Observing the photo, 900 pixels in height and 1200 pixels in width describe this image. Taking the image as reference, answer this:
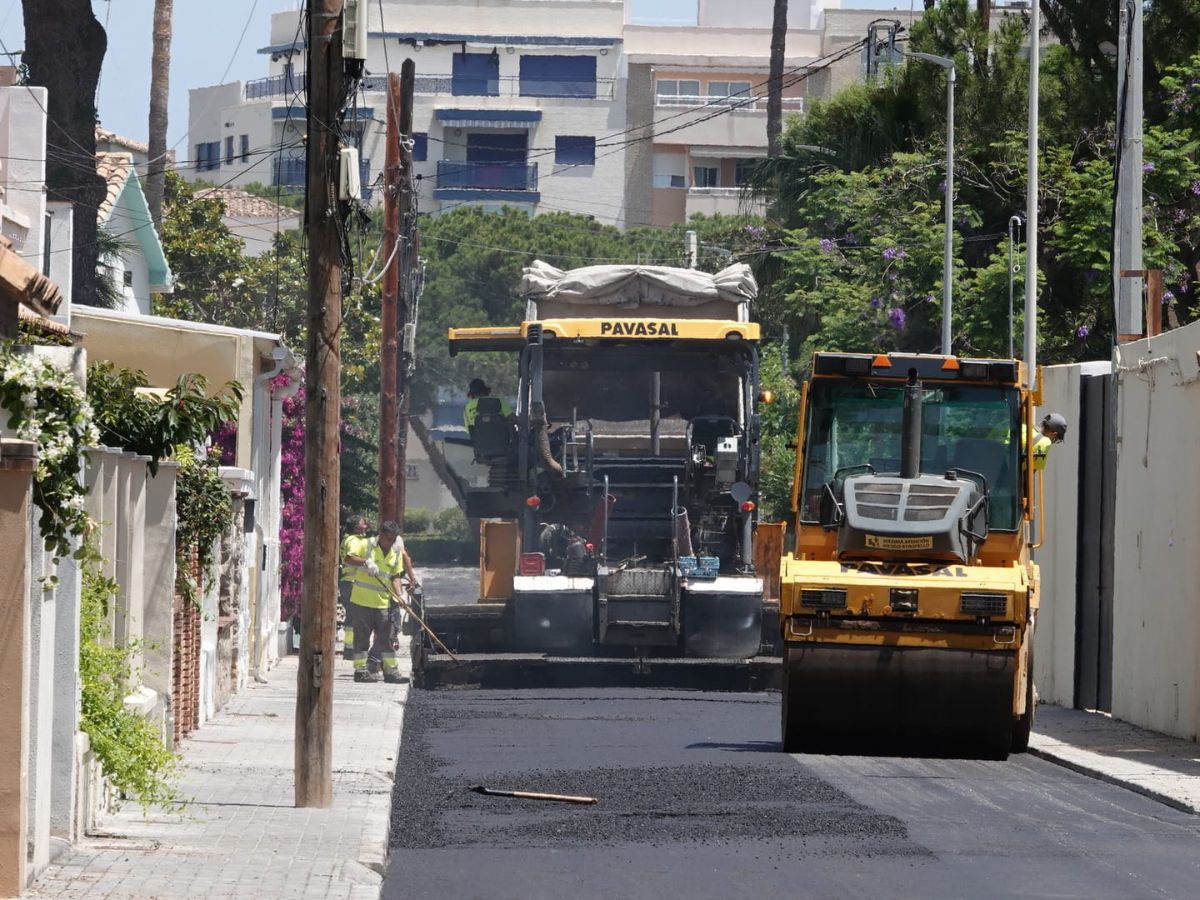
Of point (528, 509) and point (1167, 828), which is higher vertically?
point (528, 509)

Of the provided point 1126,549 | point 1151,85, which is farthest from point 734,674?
point 1151,85

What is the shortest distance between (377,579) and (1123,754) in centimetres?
920

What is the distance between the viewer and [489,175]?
266 feet

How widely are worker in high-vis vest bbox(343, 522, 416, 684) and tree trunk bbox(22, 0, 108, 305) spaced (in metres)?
6.78

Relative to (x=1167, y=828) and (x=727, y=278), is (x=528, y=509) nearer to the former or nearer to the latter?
(x=727, y=278)

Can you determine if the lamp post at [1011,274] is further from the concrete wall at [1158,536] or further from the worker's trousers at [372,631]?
the worker's trousers at [372,631]

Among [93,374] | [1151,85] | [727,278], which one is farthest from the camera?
[1151,85]

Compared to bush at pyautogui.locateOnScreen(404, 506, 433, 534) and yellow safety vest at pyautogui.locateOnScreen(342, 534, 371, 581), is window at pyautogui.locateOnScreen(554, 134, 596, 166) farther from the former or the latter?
yellow safety vest at pyautogui.locateOnScreen(342, 534, 371, 581)

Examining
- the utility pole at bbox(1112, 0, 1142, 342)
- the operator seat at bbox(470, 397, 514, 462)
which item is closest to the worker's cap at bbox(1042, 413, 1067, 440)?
the utility pole at bbox(1112, 0, 1142, 342)

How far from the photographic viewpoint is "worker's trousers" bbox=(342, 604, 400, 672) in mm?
23625

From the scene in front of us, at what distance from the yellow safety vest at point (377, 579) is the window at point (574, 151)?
5715 centimetres

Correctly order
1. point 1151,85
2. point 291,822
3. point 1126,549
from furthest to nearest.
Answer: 1. point 1151,85
2. point 1126,549
3. point 291,822

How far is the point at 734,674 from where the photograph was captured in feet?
71.3

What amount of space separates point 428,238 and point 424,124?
51.8 feet
